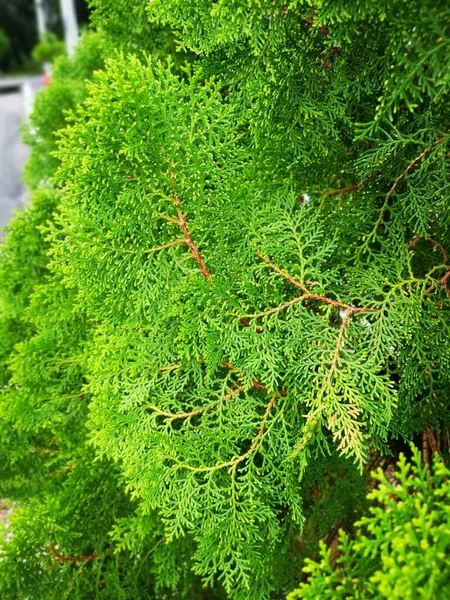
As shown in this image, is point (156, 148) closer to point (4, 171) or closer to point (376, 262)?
point (376, 262)

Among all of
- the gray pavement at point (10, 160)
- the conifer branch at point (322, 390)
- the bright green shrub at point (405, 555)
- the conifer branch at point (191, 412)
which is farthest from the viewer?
the gray pavement at point (10, 160)

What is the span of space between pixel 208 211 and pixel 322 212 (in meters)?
0.59

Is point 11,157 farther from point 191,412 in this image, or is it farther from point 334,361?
point 334,361

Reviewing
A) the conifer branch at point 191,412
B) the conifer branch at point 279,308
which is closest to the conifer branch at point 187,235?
the conifer branch at point 279,308

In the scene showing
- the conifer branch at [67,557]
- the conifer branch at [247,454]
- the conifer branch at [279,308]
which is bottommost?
the conifer branch at [67,557]

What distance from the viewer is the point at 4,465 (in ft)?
12.3

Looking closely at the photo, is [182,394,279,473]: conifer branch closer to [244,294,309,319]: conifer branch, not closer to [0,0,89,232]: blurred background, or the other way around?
[244,294,309,319]: conifer branch

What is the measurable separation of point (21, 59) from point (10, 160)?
19474 millimetres

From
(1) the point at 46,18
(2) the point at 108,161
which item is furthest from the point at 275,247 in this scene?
(1) the point at 46,18

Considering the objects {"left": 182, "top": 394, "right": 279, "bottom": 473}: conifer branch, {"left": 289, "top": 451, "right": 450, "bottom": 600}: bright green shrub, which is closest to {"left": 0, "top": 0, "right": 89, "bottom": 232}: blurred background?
{"left": 182, "top": 394, "right": 279, "bottom": 473}: conifer branch

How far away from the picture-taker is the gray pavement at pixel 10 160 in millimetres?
11318

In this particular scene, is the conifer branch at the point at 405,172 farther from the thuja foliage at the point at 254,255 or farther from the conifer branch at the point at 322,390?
the conifer branch at the point at 322,390

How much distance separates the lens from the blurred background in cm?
1247

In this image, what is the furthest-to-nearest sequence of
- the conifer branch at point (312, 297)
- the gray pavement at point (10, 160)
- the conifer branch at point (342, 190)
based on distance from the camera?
the gray pavement at point (10, 160) → the conifer branch at point (342, 190) → the conifer branch at point (312, 297)
